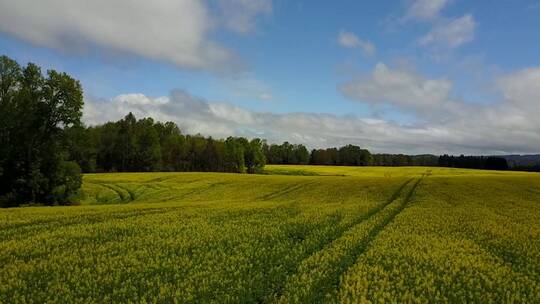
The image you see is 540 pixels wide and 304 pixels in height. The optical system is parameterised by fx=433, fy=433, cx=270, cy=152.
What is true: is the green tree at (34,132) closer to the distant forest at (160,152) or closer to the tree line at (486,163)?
the distant forest at (160,152)

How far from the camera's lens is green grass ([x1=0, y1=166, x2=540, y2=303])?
43.6 feet

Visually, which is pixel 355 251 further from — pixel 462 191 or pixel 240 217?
pixel 462 191

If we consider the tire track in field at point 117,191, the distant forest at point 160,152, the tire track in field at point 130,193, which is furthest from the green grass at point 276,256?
the distant forest at point 160,152

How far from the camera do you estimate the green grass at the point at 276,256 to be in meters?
13.3

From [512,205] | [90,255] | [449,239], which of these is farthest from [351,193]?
[90,255]

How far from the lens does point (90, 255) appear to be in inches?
688

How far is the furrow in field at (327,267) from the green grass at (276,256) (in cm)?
5

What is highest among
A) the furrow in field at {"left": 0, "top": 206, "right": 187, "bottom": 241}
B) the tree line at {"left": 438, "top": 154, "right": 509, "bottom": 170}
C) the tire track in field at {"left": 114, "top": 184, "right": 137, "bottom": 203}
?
the tree line at {"left": 438, "top": 154, "right": 509, "bottom": 170}

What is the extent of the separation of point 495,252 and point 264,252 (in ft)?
34.8

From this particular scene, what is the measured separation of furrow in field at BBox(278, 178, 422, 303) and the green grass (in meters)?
0.05

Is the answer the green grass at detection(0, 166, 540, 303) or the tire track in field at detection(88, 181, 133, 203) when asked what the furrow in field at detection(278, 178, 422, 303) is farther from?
the tire track in field at detection(88, 181, 133, 203)

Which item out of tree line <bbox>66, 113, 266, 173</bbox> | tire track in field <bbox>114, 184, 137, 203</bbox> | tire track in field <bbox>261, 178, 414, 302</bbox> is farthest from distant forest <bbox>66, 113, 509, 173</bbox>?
tire track in field <bbox>261, 178, 414, 302</bbox>

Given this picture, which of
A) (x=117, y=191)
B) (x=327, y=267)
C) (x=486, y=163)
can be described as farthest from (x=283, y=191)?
(x=486, y=163)

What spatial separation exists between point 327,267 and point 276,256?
2398mm
